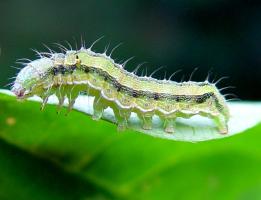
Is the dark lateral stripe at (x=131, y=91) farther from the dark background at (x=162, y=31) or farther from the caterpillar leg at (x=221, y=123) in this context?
the dark background at (x=162, y=31)

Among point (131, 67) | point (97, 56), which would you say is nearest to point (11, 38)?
point (131, 67)

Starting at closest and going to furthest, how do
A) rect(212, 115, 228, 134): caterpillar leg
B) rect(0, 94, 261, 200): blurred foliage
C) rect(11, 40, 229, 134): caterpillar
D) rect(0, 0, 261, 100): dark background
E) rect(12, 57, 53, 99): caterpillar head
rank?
rect(0, 94, 261, 200): blurred foliage, rect(12, 57, 53, 99): caterpillar head, rect(11, 40, 229, 134): caterpillar, rect(212, 115, 228, 134): caterpillar leg, rect(0, 0, 261, 100): dark background

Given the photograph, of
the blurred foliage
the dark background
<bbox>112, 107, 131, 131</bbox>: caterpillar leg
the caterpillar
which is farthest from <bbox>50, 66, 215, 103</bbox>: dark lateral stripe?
the dark background

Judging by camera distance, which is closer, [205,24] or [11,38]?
[11,38]

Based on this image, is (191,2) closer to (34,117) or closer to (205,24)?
(205,24)

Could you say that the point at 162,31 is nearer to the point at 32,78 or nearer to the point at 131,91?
the point at 131,91

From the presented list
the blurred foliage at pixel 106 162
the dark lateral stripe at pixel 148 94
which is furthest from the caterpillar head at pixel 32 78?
the dark lateral stripe at pixel 148 94

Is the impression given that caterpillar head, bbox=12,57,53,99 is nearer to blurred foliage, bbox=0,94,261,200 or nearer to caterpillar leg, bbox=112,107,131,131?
blurred foliage, bbox=0,94,261,200
